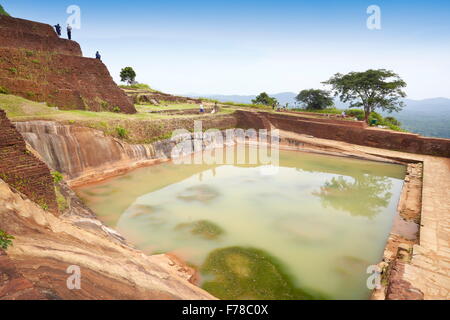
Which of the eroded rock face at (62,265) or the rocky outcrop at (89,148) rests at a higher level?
the rocky outcrop at (89,148)

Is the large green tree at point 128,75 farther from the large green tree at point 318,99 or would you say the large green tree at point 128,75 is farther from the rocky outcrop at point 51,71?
the large green tree at point 318,99

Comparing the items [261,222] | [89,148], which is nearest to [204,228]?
[261,222]

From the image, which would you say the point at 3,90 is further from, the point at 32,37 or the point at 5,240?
the point at 5,240

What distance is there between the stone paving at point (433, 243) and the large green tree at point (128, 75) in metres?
38.3

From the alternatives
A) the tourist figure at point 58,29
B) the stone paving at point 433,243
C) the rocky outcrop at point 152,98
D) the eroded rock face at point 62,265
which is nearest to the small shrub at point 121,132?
the eroded rock face at point 62,265

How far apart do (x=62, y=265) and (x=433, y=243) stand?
824 centimetres

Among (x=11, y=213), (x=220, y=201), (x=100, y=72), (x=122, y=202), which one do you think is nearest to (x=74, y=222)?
(x=11, y=213)

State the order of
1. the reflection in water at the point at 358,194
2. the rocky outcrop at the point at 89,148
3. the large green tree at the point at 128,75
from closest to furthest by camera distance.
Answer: the reflection in water at the point at 358,194 → the rocky outcrop at the point at 89,148 → the large green tree at the point at 128,75

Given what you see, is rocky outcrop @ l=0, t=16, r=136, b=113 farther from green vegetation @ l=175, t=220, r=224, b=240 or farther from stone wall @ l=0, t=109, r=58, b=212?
green vegetation @ l=175, t=220, r=224, b=240

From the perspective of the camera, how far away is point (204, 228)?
8.52 meters

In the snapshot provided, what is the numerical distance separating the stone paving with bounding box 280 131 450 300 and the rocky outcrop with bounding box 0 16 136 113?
55.9 feet

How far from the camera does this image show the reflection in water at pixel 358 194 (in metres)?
10.4

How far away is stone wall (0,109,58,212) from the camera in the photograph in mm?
5633
